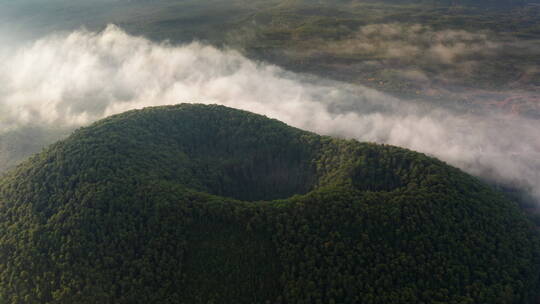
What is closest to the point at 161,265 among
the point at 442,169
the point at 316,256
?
the point at 316,256

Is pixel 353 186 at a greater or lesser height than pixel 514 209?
greater

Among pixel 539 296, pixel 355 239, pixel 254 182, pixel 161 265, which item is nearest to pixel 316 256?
pixel 355 239

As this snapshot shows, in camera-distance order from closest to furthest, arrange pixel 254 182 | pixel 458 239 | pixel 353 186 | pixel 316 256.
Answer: pixel 316 256 < pixel 458 239 < pixel 353 186 < pixel 254 182

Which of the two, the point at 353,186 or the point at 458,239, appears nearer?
the point at 458,239

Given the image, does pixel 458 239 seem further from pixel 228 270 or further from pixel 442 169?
pixel 228 270

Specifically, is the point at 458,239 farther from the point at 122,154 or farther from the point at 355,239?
the point at 122,154

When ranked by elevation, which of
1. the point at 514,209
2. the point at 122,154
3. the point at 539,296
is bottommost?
the point at 539,296

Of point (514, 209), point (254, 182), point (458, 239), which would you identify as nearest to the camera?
point (458, 239)
